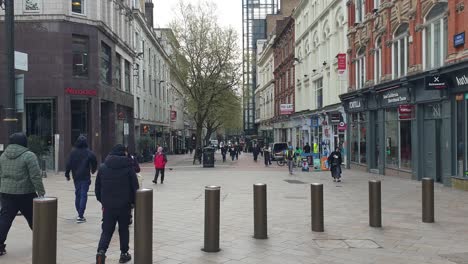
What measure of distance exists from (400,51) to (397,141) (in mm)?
4208

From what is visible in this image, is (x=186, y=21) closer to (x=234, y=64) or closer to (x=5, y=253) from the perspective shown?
(x=234, y=64)

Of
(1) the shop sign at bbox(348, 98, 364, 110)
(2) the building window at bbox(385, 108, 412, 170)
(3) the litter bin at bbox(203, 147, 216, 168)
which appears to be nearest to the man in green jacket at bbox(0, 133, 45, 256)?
(2) the building window at bbox(385, 108, 412, 170)

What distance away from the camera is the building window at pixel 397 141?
64.1 ft

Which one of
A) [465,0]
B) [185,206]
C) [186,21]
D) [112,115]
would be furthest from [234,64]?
[185,206]

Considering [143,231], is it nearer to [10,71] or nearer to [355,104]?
[10,71]

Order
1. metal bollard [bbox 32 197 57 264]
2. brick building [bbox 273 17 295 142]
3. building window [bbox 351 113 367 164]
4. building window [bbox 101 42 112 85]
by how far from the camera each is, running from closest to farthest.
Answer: metal bollard [bbox 32 197 57 264] → building window [bbox 351 113 367 164] → building window [bbox 101 42 112 85] → brick building [bbox 273 17 295 142]

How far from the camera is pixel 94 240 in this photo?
7555 mm

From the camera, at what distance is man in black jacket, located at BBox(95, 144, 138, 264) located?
587 centimetres

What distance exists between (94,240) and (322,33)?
30424mm

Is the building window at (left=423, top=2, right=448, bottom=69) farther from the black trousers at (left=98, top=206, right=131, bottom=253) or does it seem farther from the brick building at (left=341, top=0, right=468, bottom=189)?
the black trousers at (left=98, top=206, right=131, bottom=253)

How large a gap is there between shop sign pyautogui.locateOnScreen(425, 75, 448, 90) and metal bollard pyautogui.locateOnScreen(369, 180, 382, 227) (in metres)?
8.81

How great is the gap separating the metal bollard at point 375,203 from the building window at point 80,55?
23241mm

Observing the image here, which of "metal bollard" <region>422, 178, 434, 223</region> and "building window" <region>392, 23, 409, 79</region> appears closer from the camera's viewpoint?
"metal bollard" <region>422, 178, 434, 223</region>

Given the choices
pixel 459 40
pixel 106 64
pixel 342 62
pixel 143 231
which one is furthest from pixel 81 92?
pixel 143 231
